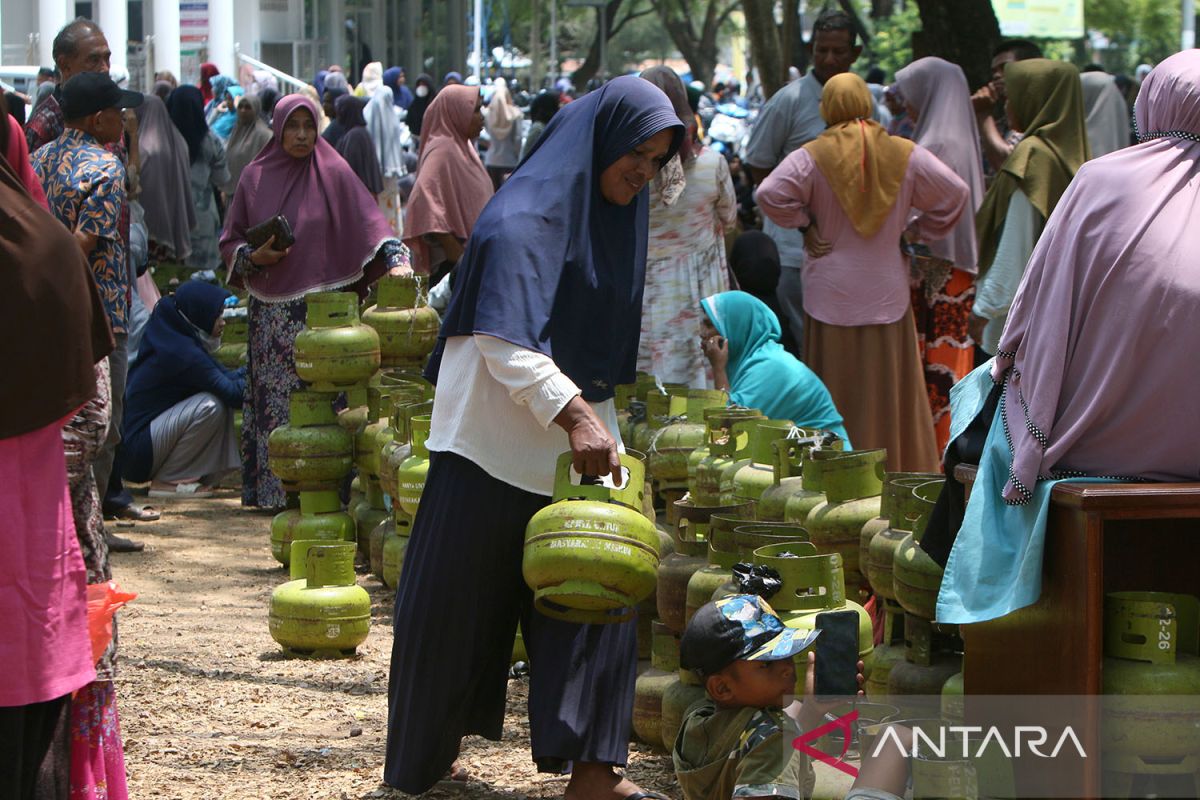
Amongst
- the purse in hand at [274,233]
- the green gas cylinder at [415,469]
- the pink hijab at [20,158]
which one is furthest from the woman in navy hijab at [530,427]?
the purse in hand at [274,233]

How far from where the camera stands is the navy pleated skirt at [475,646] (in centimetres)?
399

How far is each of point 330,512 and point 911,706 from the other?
157 inches

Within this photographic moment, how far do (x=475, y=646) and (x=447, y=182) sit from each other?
613 centimetres

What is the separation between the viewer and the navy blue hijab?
3.80 metres

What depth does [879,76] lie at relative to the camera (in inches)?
741

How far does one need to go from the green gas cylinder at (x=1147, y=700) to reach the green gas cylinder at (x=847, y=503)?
1.25 metres

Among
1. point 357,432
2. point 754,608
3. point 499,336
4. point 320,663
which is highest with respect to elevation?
point 499,336

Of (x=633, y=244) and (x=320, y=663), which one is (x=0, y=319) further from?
(x=320, y=663)

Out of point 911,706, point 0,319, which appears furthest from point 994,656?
point 0,319

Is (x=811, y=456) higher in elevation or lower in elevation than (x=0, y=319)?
lower

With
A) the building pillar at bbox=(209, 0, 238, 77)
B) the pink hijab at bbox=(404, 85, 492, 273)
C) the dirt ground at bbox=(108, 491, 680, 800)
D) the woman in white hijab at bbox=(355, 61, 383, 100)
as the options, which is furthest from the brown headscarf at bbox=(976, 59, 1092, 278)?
the building pillar at bbox=(209, 0, 238, 77)

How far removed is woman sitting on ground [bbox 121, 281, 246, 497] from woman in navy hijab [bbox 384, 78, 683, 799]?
5557mm

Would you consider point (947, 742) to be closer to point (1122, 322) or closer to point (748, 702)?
point (748, 702)

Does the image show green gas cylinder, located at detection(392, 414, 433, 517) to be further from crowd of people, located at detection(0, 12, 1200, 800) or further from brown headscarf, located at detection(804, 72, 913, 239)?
brown headscarf, located at detection(804, 72, 913, 239)
